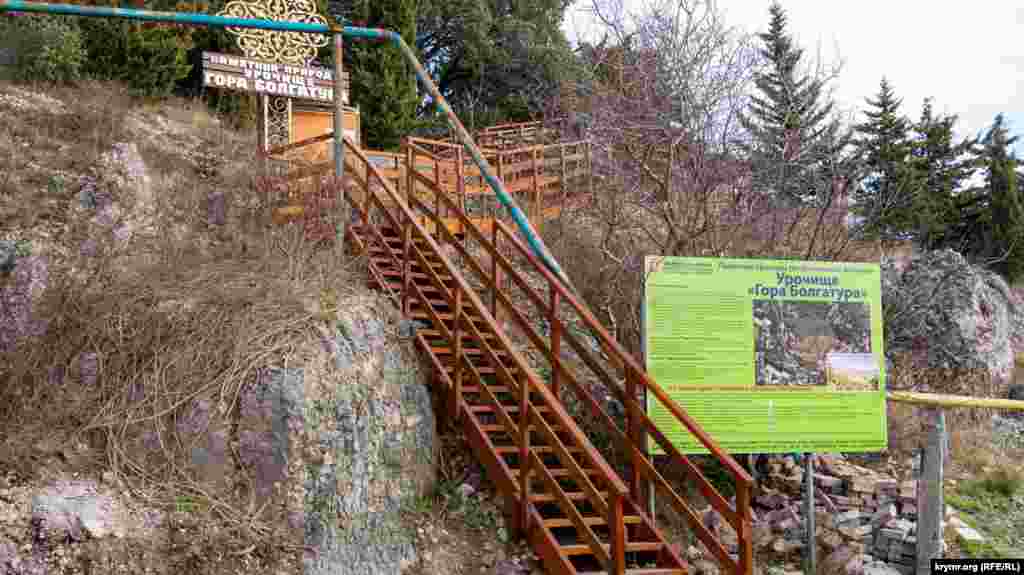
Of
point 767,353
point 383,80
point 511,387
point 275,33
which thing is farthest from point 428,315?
point 383,80

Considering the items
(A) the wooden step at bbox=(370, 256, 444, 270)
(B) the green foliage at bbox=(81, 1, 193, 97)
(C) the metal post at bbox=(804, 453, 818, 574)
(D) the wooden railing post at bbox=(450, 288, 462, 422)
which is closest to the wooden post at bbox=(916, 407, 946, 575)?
(C) the metal post at bbox=(804, 453, 818, 574)

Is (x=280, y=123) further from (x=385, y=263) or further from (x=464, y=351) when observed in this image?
(x=464, y=351)

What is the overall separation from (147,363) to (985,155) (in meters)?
31.0

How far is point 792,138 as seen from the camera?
394 inches

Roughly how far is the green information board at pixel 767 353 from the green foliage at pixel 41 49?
37.5 feet

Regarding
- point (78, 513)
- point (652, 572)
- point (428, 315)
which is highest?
point (428, 315)

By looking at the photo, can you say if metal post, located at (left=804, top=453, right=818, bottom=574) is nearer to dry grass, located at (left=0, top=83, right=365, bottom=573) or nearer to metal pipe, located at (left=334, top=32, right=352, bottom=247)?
dry grass, located at (left=0, top=83, right=365, bottom=573)

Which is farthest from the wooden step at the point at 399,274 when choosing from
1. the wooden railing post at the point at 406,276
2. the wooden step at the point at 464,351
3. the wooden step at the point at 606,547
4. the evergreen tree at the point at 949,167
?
the evergreen tree at the point at 949,167

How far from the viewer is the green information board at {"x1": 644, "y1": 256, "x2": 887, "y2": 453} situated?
6875 millimetres

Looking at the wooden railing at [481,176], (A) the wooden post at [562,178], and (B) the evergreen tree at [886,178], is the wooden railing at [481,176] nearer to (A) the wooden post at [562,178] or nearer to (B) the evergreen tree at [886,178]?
(A) the wooden post at [562,178]

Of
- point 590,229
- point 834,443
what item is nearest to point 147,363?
point 834,443

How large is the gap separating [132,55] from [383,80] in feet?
25.7

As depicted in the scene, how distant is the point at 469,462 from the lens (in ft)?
23.3

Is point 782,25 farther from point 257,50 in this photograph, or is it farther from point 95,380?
point 95,380
